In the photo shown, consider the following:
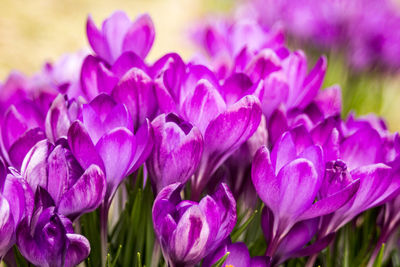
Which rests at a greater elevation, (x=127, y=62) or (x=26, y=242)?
(x=127, y=62)

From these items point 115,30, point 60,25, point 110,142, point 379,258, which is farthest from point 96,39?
point 60,25

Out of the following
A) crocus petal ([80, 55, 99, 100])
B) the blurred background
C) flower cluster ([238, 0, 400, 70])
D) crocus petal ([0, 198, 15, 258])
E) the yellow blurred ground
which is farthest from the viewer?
the yellow blurred ground

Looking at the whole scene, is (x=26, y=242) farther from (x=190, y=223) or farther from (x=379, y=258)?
(x=379, y=258)

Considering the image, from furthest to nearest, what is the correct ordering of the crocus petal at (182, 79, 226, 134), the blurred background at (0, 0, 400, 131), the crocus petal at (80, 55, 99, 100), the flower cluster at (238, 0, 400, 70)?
the blurred background at (0, 0, 400, 131) < the flower cluster at (238, 0, 400, 70) < the crocus petal at (80, 55, 99, 100) < the crocus petal at (182, 79, 226, 134)

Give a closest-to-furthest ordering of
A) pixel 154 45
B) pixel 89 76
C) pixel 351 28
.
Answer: pixel 89 76
pixel 351 28
pixel 154 45

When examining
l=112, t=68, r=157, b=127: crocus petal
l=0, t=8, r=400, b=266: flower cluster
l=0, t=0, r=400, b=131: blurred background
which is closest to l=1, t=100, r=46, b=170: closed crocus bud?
l=0, t=8, r=400, b=266: flower cluster

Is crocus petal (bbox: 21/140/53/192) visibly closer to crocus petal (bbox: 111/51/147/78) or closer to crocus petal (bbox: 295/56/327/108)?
crocus petal (bbox: 111/51/147/78)

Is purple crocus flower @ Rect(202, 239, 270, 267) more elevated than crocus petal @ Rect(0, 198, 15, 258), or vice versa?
crocus petal @ Rect(0, 198, 15, 258)
